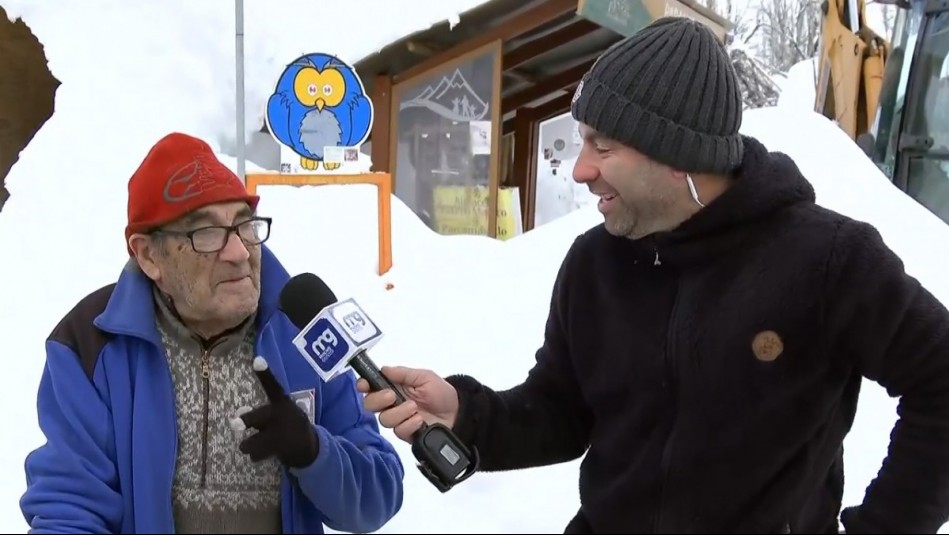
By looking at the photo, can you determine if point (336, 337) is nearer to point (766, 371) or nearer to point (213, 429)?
point (213, 429)

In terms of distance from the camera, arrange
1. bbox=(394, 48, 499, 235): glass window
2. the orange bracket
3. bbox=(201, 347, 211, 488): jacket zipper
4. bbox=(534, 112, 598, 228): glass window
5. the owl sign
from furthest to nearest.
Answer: bbox=(534, 112, 598, 228): glass window → bbox=(394, 48, 499, 235): glass window → the owl sign → the orange bracket → bbox=(201, 347, 211, 488): jacket zipper

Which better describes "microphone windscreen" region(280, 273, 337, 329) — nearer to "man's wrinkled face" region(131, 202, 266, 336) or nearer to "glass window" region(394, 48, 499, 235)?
"man's wrinkled face" region(131, 202, 266, 336)

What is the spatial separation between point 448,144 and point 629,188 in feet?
25.6

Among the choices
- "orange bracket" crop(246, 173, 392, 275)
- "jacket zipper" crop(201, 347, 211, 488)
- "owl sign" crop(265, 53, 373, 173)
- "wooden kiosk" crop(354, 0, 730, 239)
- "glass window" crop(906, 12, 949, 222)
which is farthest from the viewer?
"wooden kiosk" crop(354, 0, 730, 239)

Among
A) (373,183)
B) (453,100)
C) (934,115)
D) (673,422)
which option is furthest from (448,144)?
(673,422)

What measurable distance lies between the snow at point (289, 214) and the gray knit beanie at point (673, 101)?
220cm

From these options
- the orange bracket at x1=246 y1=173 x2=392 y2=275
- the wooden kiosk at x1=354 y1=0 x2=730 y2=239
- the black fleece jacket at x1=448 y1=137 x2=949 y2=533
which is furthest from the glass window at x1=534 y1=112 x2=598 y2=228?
the black fleece jacket at x1=448 y1=137 x2=949 y2=533

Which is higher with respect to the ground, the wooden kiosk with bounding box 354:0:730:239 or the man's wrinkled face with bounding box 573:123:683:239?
the man's wrinkled face with bounding box 573:123:683:239

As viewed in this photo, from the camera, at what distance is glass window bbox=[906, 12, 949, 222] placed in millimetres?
7586

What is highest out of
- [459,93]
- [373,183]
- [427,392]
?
A: [427,392]

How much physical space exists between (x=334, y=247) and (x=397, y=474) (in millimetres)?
4421

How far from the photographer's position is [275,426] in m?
1.60

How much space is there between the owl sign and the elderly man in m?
4.14

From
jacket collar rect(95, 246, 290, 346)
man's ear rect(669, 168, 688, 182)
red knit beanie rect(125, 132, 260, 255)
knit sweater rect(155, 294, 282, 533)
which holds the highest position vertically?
man's ear rect(669, 168, 688, 182)
